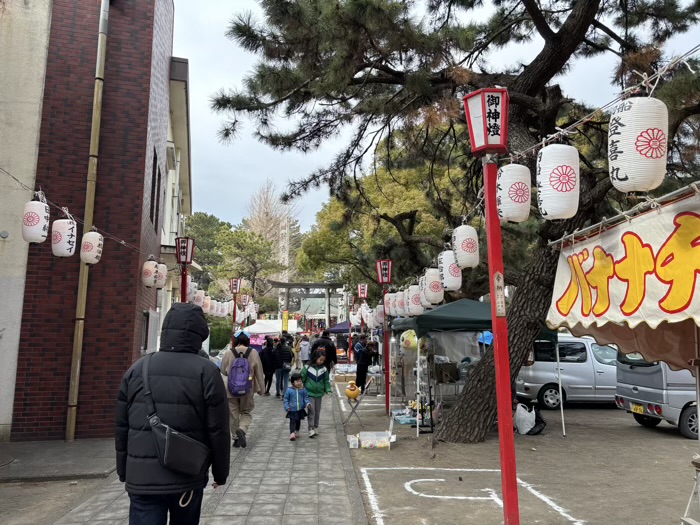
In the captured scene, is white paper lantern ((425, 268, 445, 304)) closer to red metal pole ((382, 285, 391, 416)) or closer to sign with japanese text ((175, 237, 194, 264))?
red metal pole ((382, 285, 391, 416))

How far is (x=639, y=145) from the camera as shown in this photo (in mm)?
3699

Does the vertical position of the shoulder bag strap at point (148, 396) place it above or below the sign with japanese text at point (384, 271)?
below

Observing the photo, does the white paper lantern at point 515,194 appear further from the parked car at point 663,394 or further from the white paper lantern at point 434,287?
the parked car at point 663,394

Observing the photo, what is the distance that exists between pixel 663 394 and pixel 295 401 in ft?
21.7

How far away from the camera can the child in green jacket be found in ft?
29.2

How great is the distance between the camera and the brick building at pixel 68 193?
8.52 m

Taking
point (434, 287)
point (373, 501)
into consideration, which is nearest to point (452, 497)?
point (373, 501)

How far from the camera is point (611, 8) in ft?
30.5

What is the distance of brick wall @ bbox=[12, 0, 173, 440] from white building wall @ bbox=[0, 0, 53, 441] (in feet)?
0.43

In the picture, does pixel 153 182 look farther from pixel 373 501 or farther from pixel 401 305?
pixel 373 501

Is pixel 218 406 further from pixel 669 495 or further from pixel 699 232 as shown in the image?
pixel 669 495

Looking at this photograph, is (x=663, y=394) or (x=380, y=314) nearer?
(x=663, y=394)

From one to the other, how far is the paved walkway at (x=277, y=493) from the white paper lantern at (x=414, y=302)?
326 cm

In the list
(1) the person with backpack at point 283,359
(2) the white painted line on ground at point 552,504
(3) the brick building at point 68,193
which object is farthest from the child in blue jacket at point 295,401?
(1) the person with backpack at point 283,359
